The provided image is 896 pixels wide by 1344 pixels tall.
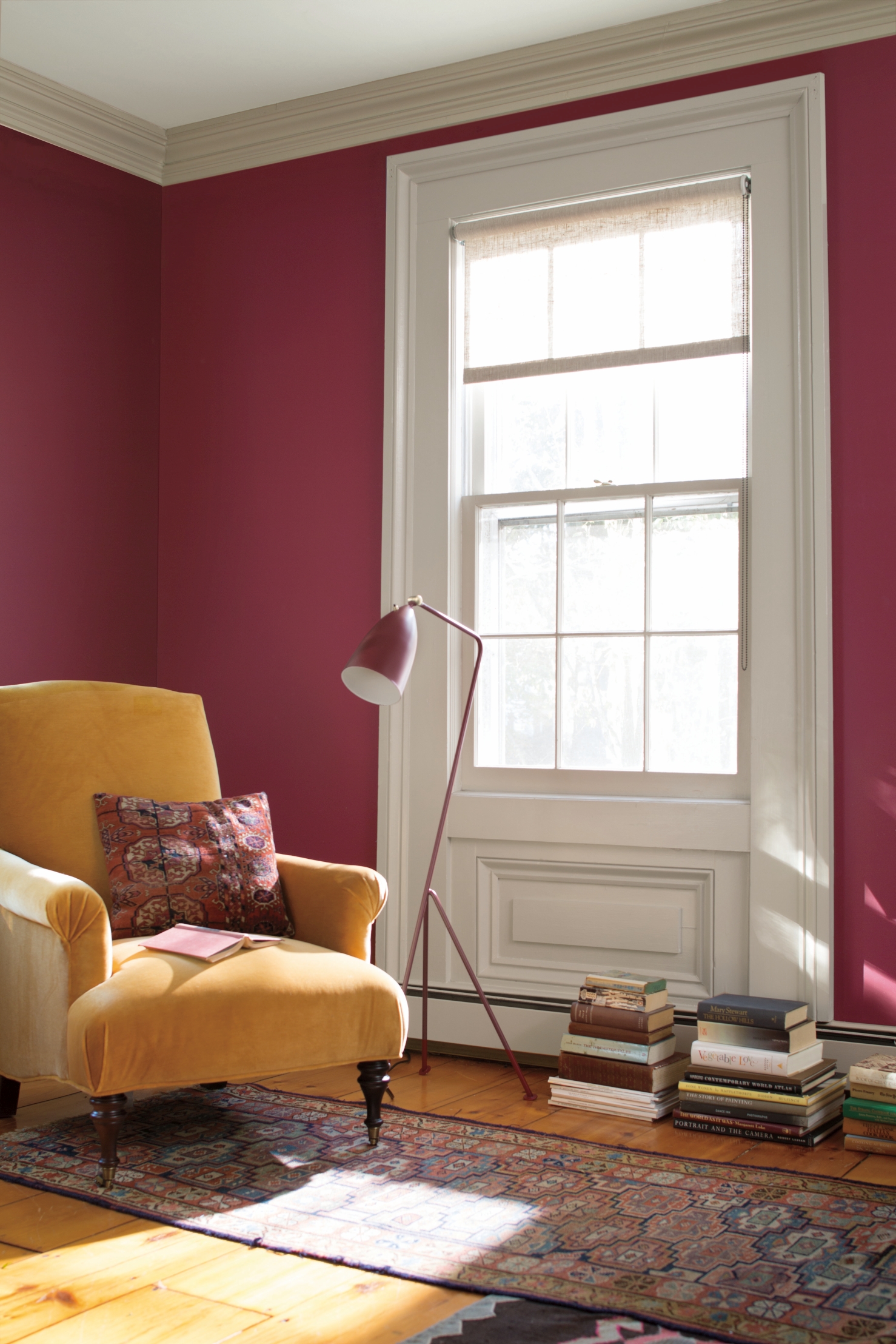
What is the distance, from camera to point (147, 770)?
132 inches

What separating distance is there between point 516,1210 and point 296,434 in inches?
Answer: 107

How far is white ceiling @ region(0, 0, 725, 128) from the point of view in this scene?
3635mm

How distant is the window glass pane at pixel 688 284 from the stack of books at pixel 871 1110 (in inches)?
82.5

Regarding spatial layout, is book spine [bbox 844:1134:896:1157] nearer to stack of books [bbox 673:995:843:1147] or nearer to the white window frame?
stack of books [bbox 673:995:843:1147]

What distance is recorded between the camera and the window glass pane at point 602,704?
377cm

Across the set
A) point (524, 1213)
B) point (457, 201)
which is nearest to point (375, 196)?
point (457, 201)

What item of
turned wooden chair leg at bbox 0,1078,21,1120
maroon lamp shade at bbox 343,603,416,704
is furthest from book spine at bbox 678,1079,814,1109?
turned wooden chair leg at bbox 0,1078,21,1120

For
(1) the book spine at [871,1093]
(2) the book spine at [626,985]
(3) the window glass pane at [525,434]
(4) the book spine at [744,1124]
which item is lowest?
(4) the book spine at [744,1124]

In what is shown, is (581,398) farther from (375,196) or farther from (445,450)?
(375,196)

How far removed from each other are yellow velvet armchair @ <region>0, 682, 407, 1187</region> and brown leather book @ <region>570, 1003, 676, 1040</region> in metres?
0.69

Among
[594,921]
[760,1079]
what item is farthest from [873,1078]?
[594,921]

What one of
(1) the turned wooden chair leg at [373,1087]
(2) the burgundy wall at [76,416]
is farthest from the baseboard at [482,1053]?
(2) the burgundy wall at [76,416]

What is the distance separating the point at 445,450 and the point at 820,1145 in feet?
7.56

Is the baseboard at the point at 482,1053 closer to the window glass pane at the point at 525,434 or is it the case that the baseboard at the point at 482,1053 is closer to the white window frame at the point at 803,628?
the white window frame at the point at 803,628
